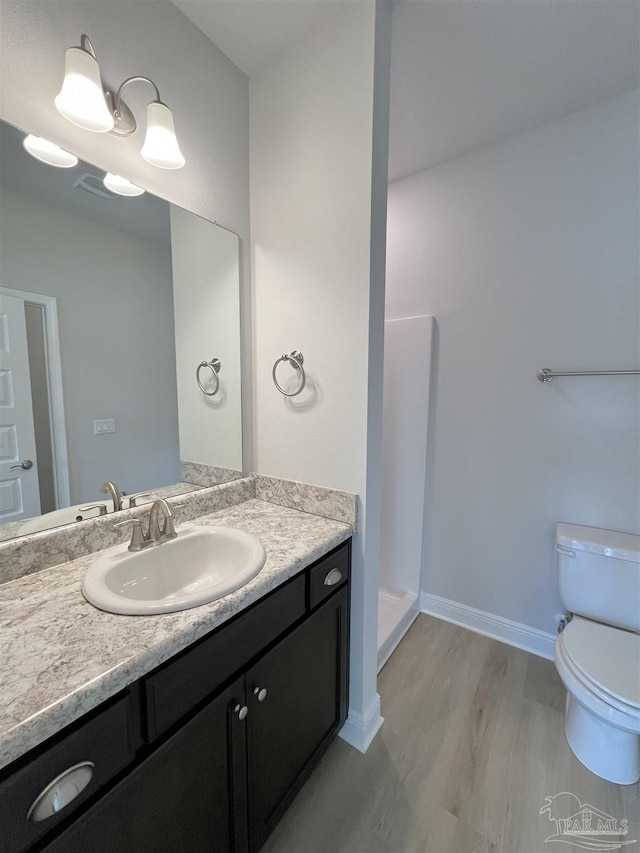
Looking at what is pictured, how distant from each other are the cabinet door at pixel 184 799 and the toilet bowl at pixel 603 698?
1.14 metres

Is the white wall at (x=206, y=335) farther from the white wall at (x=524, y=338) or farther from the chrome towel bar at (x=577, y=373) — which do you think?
the chrome towel bar at (x=577, y=373)

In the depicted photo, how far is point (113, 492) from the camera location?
110 centimetres

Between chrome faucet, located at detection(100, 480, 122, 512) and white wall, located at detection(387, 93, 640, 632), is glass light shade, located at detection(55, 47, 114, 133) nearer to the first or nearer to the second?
chrome faucet, located at detection(100, 480, 122, 512)

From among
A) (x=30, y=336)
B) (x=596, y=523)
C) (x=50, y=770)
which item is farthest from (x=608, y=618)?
(x=30, y=336)

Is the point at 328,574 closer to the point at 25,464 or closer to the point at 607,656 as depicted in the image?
the point at 25,464

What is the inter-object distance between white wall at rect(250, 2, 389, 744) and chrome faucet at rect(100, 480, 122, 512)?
58cm

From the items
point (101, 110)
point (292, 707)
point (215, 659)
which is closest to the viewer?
point (215, 659)

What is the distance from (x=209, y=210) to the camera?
1.33m

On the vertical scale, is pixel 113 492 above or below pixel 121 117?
below

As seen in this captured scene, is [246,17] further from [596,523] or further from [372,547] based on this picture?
[596,523]

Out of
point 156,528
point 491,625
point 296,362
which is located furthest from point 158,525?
point 491,625

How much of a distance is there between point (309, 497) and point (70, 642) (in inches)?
32.9

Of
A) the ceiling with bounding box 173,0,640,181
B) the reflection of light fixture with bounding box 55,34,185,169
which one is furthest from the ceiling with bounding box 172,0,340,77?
the reflection of light fixture with bounding box 55,34,185,169

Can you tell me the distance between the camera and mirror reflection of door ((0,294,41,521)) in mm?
882
